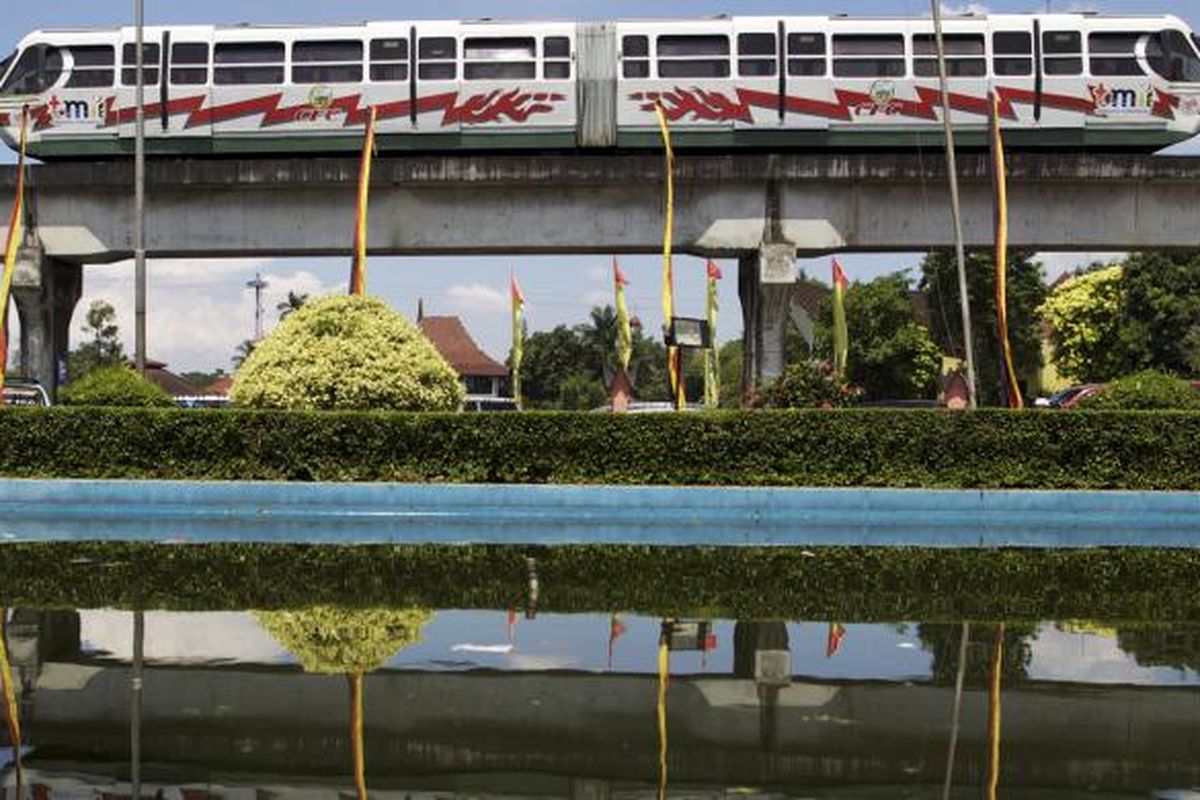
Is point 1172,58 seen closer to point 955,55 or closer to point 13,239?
point 955,55

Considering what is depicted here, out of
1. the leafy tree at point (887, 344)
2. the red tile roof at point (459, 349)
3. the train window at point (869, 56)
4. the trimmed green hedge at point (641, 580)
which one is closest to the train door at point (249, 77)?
the train window at point (869, 56)

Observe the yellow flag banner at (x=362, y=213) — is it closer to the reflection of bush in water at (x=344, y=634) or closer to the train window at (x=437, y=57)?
the train window at (x=437, y=57)

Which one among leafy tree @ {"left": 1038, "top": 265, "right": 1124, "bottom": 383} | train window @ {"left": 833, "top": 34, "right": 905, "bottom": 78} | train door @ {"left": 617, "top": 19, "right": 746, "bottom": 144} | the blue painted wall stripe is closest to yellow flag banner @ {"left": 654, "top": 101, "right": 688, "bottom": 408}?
train door @ {"left": 617, "top": 19, "right": 746, "bottom": 144}

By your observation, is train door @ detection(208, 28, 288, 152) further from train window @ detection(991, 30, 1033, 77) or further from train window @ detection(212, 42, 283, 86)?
train window @ detection(991, 30, 1033, 77)

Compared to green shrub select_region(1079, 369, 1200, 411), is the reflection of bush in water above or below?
below

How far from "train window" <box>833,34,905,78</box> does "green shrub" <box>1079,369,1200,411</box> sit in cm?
870

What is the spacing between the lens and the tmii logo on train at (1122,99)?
76.4ft

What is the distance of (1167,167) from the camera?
23.6m

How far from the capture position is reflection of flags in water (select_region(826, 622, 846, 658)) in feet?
24.2

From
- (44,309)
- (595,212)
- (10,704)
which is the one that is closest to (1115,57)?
(595,212)

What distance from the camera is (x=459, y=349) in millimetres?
76875

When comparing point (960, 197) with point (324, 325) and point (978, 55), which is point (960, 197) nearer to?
point (978, 55)

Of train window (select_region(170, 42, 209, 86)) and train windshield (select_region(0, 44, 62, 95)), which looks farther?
train windshield (select_region(0, 44, 62, 95))

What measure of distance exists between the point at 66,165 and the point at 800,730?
22679 millimetres
